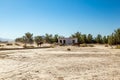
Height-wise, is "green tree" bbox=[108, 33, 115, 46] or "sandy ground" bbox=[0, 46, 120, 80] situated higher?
"green tree" bbox=[108, 33, 115, 46]

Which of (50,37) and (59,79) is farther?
(50,37)

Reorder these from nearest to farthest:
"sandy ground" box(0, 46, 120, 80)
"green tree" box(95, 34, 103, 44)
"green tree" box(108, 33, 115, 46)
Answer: "sandy ground" box(0, 46, 120, 80) → "green tree" box(108, 33, 115, 46) → "green tree" box(95, 34, 103, 44)

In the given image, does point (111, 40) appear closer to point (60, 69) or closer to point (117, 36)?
point (117, 36)

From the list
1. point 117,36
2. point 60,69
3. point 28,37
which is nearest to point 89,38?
point 117,36

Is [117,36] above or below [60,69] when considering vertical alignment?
above

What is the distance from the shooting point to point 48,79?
7.56 m

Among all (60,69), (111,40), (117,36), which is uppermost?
(117,36)

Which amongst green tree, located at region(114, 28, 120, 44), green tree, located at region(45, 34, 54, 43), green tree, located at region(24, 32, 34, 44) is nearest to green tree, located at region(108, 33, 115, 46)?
green tree, located at region(114, 28, 120, 44)

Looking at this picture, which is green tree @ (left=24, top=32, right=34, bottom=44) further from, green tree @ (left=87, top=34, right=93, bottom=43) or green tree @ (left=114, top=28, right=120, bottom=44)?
green tree @ (left=114, top=28, right=120, bottom=44)

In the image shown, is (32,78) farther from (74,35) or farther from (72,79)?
(74,35)

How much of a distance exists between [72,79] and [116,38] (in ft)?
130

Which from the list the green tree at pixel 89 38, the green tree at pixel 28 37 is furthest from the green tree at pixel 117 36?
the green tree at pixel 28 37

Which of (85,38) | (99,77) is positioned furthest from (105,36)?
(99,77)

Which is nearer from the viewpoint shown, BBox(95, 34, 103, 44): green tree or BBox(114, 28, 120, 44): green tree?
BBox(114, 28, 120, 44): green tree
